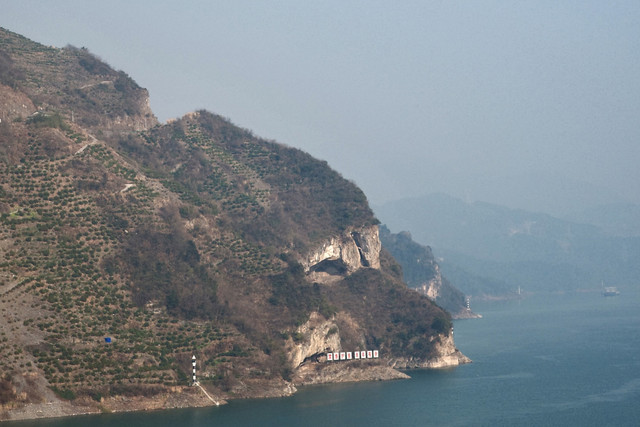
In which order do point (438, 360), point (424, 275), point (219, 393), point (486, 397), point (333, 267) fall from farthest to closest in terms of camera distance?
point (424, 275) → point (333, 267) → point (438, 360) → point (486, 397) → point (219, 393)

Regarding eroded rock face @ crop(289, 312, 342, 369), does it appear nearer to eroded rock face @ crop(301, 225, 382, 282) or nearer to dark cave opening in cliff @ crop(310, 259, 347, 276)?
eroded rock face @ crop(301, 225, 382, 282)

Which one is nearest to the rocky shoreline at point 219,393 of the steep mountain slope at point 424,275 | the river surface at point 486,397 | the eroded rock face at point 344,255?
the river surface at point 486,397

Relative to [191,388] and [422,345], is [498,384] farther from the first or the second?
[191,388]

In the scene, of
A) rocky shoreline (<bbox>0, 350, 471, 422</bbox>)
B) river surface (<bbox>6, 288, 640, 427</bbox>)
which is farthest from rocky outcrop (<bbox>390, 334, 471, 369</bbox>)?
river surface (<bbox>6, 288, 640, 427</bbox>)

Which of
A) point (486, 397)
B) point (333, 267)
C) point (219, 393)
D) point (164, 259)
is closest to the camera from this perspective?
point (219, 393)

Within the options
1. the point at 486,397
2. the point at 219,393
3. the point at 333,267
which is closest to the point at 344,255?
the point at 333,267

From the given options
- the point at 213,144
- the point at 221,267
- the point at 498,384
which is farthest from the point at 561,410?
the point at 213,144

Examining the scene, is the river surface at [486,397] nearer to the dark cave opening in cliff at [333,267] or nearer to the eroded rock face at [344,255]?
the eroded rock face at [344,255]

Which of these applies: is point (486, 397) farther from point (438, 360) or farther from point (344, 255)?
point (344, 255)
